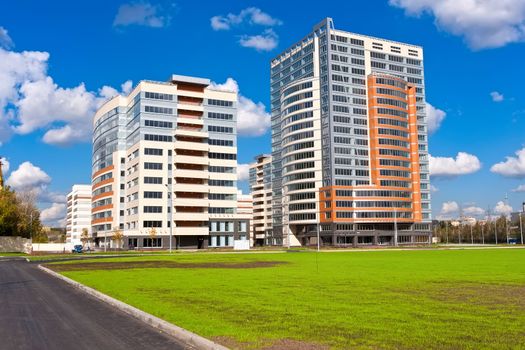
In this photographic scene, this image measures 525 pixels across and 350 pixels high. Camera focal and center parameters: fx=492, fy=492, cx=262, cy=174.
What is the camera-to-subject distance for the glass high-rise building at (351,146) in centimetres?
13775

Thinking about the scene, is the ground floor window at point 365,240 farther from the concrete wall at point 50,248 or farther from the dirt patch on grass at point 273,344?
the dirt patch on grass at point 273,344

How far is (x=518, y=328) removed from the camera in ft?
39.8

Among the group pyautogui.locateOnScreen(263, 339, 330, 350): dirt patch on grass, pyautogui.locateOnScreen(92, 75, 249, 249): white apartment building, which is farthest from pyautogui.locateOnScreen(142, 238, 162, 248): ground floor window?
pyautogui.locateOnScreen(263, 339, 330, 350): dirt patch on grass

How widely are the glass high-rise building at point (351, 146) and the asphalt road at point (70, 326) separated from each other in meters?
119

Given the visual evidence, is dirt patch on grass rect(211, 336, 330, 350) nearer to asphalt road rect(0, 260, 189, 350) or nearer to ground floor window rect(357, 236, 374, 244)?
asphalt road rect(0, 260, 189, 350)

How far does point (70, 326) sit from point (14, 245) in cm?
8808

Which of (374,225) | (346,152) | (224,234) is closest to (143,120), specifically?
(224,234)

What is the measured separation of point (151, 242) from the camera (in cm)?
11050

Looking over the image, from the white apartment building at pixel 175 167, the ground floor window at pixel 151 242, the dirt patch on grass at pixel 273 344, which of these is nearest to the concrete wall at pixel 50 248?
the white apartment building at pixel 175 167

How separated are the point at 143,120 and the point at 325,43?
6175 cm

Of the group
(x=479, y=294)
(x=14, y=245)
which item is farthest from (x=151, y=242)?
(x=479, y=294)

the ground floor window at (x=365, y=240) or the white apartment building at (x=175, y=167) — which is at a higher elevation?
the white apartment building at (x=175, y=167)

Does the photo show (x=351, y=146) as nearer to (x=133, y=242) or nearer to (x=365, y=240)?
(x=365, y=240)

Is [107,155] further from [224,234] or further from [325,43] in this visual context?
[325,43]
